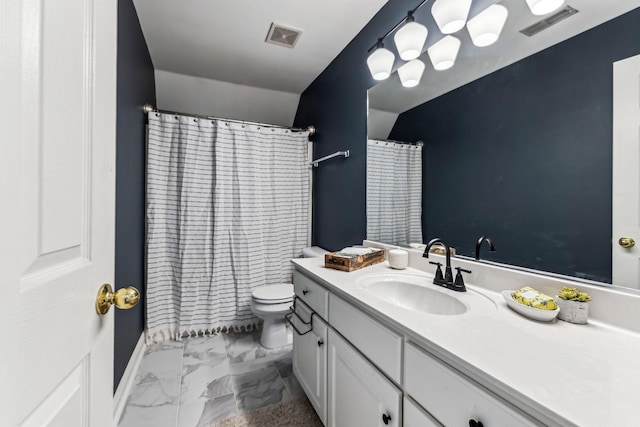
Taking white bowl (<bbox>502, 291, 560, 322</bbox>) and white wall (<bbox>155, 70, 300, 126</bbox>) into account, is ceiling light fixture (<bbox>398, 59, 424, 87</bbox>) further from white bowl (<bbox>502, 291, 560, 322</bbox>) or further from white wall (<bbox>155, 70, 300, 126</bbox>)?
white wall (<bbox>155, 70, 300, 126</bbox>)

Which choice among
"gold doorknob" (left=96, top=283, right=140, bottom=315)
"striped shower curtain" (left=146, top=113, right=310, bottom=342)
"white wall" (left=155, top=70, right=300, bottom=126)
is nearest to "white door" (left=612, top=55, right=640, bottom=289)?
"gold doorknob" (left=96, top=283, right=140, bottom=315)

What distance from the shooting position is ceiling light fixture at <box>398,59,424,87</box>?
146 cm

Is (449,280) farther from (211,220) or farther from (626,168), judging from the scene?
(211,220)

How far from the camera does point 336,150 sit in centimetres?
222

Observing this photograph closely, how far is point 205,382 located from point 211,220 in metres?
1.18

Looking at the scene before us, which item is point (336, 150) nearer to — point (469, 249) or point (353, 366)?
point (469, 249)

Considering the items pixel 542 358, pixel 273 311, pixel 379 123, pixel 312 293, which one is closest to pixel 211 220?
pixel 273 311

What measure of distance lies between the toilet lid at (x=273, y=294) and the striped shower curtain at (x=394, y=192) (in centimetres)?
82

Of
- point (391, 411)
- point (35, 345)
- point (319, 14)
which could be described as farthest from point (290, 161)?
point (35, 345)

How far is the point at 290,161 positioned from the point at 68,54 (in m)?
2.16

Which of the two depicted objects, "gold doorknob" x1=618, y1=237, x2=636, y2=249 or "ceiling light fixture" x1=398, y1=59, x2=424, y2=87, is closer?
"gold doorknob" x1=618, y1=237, x2=636, y2=249

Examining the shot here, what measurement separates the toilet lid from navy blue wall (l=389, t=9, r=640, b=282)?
1289 millimetres

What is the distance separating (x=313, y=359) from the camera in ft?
4.47

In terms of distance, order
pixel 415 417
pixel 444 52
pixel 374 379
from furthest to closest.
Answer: pixel 444 52
pixel 374 379
pixel 415 417
